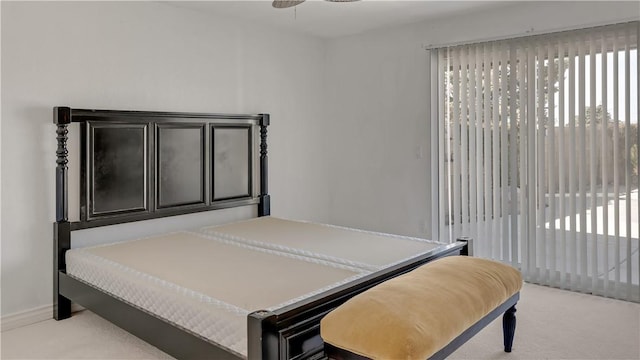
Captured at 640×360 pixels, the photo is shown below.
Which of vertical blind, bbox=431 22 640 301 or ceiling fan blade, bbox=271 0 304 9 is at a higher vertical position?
ceiling fan blade, bbox=271 0 304 9

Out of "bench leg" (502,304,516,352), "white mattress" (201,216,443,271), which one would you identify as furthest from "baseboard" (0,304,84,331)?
"bench leg" (502,304,516,352)

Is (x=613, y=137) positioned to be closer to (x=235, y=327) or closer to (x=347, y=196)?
(x=347, y=196)

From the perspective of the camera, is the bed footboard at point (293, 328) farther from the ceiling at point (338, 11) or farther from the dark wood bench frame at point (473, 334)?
the ceiling at point (338, 11)

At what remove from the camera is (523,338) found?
2951mm

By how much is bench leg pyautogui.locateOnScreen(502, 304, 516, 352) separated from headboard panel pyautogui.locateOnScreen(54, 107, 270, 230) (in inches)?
99.2

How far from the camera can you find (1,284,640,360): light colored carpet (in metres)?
2.75

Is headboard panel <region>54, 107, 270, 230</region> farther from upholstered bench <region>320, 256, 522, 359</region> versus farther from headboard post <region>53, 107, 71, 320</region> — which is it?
upholstered bench <region>320, 256, 522, 359</region>

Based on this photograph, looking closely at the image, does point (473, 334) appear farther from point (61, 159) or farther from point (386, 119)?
point (386, 119)

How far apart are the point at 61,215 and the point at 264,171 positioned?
182cm

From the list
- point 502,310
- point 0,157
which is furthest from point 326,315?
point 0,157

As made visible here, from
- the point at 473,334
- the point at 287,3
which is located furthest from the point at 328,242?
the point at 287,3

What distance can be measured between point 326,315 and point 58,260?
2184mm

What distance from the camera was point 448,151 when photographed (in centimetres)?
461

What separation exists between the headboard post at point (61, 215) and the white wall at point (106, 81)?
8 centimetres
